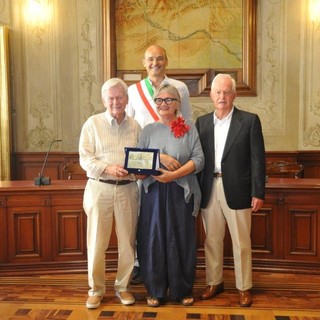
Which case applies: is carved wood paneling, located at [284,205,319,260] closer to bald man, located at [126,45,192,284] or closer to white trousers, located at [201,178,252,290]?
white trousers, located at [201,178,252,290]

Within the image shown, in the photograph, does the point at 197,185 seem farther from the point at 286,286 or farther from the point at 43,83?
the point at 43,83

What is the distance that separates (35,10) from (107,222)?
11.6 ft

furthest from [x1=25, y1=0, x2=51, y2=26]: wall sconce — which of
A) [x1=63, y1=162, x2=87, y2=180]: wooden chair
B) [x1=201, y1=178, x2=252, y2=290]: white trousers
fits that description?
[x1=201, y1=178, x2=252, y2=290]: white trousers

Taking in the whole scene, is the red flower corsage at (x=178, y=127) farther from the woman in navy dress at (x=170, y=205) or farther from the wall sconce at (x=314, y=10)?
the wall sconce at (x=314, y=10)

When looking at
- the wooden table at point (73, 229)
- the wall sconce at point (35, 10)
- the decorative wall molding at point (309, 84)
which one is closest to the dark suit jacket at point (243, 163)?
the wooden table at point (73, 229)

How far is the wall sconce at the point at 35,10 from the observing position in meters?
5.53

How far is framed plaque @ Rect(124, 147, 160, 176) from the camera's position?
2725mm

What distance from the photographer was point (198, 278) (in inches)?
141

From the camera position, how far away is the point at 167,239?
116 inches

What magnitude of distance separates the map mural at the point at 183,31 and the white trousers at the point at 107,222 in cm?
297

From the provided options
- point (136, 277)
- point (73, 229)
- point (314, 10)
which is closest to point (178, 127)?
point (136, 277)

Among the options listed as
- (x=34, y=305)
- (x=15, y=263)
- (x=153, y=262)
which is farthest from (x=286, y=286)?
(x=15, y=263)

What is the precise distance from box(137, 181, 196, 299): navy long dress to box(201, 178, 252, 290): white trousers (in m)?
0.16

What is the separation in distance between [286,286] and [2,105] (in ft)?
12.1
